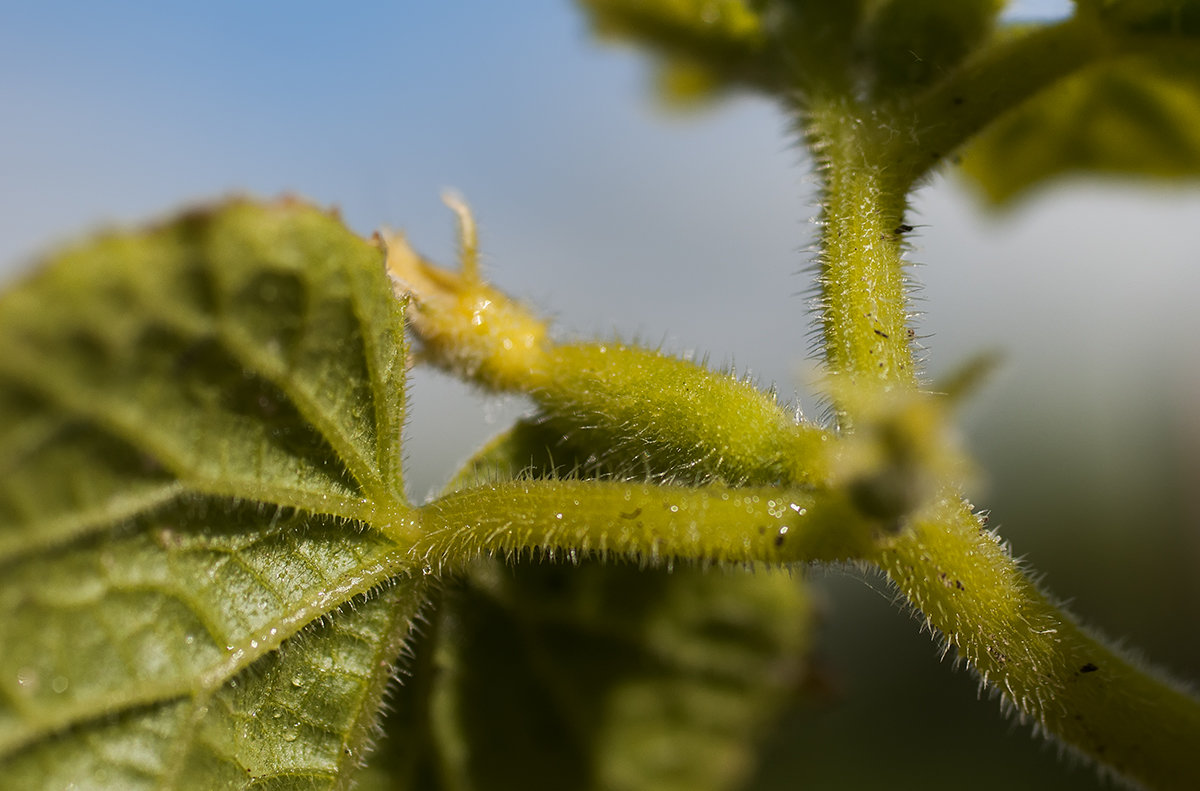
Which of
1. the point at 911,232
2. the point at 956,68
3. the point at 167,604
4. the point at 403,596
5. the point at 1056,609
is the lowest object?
the point at 167,604

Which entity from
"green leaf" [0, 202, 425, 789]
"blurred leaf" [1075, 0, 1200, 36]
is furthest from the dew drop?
"blurred leaf" [1075, 0, 1200, 36]

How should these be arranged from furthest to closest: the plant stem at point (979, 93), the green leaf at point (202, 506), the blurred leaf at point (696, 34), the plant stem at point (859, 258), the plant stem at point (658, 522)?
the blurred leaf at point (696, 34)
the plant stem at point (979, 93)
the plant stem at point (859, 258)
the plant stem at point (658, 522)
the green leaf at point (202, 506)

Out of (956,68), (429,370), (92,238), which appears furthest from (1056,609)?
(92,238)

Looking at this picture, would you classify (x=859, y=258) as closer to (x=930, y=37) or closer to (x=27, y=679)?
(x=930, y=37)

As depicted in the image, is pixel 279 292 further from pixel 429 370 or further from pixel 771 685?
pixel 771 685

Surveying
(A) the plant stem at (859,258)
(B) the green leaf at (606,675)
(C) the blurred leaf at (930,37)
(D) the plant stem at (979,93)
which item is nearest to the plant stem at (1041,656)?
(A) the plant stem at (859,258)

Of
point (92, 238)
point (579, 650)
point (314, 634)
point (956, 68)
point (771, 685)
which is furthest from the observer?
point (771, 685)

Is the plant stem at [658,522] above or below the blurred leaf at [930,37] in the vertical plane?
below

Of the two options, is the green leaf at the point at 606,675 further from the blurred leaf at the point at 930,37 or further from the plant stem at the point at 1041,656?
the blurred leaf at the point at 930,37
